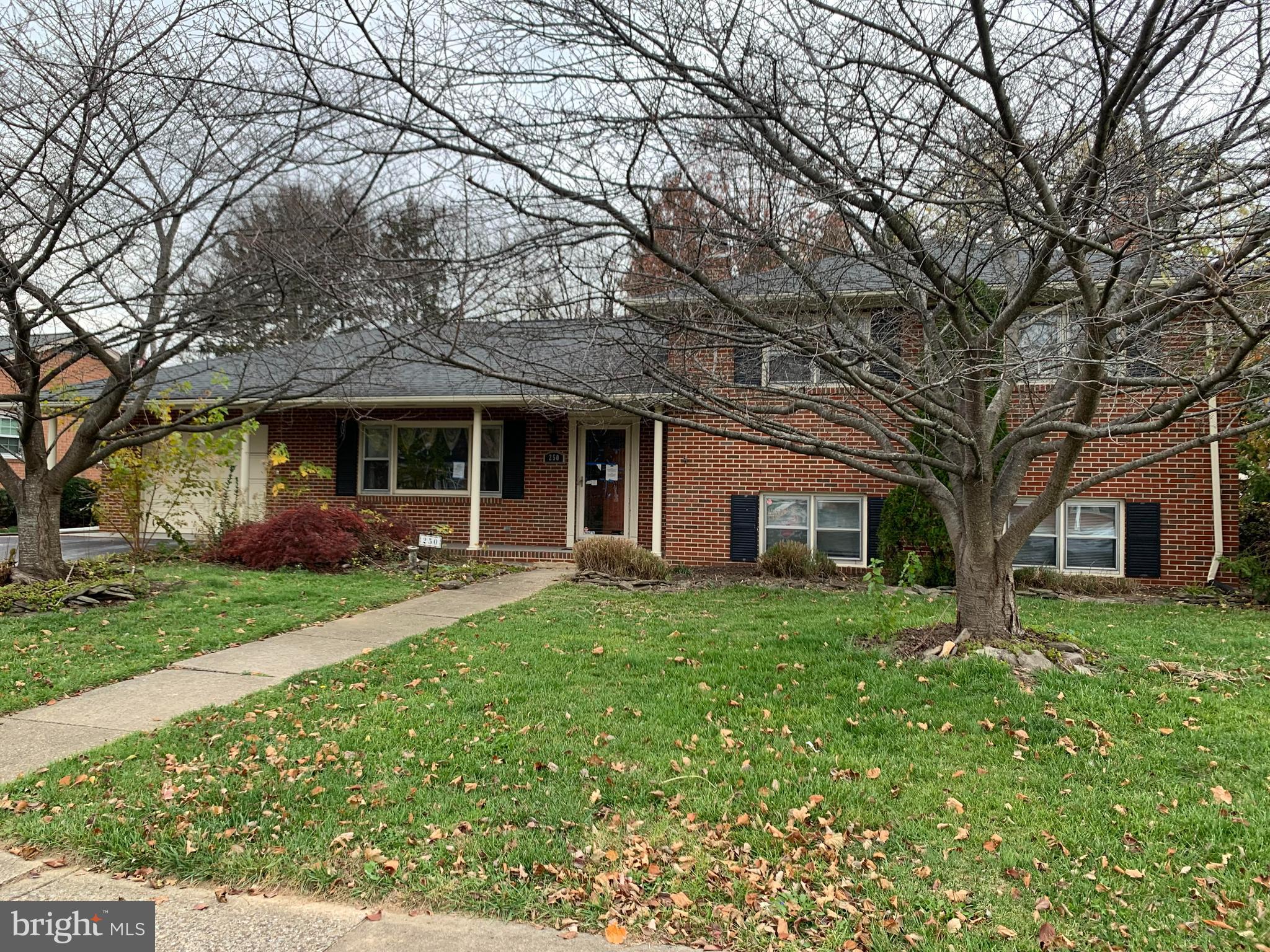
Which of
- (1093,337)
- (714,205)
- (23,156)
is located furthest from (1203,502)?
(23,156)

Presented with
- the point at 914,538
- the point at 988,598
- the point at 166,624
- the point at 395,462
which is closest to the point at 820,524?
the point at 914,538

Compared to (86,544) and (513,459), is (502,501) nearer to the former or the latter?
(513,459)

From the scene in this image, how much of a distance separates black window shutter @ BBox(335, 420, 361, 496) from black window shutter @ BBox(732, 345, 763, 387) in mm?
8451

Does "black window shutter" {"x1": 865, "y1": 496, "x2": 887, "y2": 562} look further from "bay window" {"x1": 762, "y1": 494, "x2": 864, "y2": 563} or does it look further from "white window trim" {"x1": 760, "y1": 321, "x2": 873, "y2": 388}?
"white window trim" {"x1": 760, "y1": 321, "x2": 873, "y2": 388}

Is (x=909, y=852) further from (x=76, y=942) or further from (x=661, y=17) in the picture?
(x=661, y=17)

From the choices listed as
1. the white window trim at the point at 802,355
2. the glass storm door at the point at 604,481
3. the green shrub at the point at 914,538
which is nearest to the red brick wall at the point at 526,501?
the glass storm door at the point at 604,481

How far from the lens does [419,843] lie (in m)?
3.19

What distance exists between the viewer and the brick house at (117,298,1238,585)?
10.2m

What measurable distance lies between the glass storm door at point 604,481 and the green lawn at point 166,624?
4008mm

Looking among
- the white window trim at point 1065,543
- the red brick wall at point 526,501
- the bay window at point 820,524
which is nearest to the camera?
the white window trim at point 1065,543

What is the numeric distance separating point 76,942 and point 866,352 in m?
4.55

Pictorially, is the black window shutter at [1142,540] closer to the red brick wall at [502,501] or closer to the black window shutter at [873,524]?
the black window shutter at [873,524]

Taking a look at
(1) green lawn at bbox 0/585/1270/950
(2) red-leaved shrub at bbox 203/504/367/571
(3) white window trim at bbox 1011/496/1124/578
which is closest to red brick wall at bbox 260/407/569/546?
(2) red-leaved shrub at bbox 203/504/367/571

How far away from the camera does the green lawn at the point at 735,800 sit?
2789 millimetres
